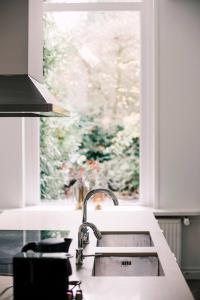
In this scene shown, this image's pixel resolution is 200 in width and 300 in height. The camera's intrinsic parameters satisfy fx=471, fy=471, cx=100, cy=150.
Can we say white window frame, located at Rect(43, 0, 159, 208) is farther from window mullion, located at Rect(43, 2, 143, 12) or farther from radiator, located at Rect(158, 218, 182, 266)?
radiator, located at Rect(158, 218, 182, 266)

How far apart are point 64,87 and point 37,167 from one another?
2.81 feet

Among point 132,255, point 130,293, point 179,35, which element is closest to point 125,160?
point 179,35

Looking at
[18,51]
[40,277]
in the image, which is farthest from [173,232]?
[40,277]

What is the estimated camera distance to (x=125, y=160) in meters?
4.77

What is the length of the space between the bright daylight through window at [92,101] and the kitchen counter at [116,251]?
0.98 metres

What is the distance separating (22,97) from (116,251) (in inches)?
37.9

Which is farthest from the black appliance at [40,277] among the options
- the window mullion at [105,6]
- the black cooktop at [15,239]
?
the window mullion at [105,6]

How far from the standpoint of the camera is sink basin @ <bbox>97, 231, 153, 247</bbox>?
2920 mm

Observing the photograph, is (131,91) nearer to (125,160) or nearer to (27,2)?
(125,160)

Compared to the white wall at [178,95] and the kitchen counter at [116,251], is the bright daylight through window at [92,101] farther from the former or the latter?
the kitchen counter at [116,251]

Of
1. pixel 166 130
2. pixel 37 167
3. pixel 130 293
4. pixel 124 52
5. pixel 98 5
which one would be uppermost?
pixel 98 5

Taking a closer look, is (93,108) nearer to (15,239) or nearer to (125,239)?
(125,239)

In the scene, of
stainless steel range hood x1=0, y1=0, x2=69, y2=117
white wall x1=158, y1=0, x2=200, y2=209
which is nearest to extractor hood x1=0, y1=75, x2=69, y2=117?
stainless steel range hood x1=0, y1=0, x2=69, y2=117

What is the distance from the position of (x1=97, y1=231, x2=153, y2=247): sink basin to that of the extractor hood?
0.96 meters
